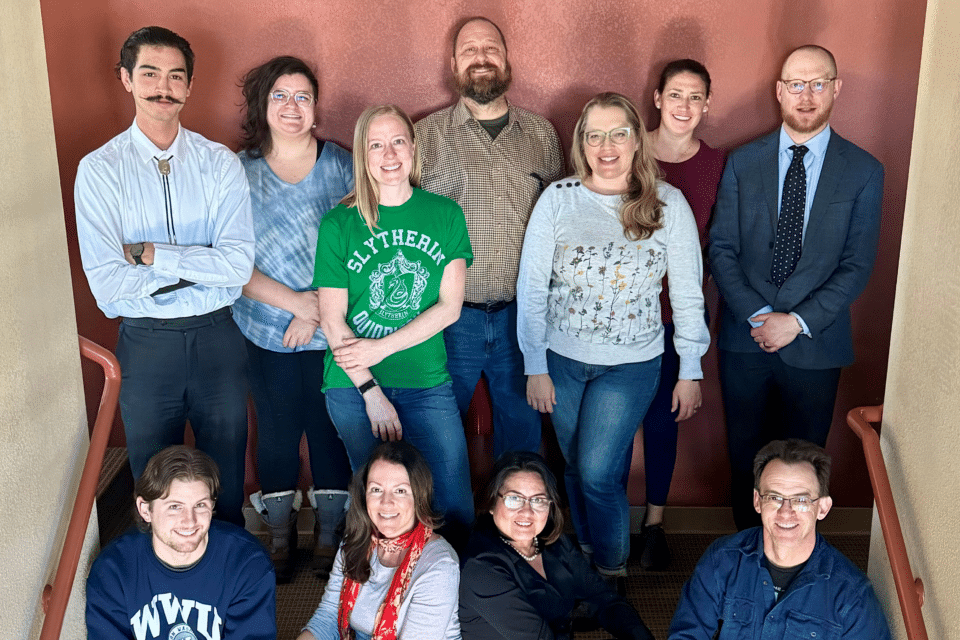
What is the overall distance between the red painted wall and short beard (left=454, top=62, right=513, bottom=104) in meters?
0.35

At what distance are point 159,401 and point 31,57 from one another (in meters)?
1.05

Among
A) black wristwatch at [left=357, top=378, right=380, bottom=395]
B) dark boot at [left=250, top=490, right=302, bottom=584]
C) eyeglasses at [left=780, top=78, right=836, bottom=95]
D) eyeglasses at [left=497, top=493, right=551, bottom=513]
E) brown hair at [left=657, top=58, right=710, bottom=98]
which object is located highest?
brown hair at [left=657, top=58, right=710, bottom=98]

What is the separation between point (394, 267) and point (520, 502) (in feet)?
2.61

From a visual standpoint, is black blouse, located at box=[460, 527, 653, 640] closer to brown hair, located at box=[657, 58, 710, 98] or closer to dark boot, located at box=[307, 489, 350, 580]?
dark boot, located at box=[307, 489, 350, 580]

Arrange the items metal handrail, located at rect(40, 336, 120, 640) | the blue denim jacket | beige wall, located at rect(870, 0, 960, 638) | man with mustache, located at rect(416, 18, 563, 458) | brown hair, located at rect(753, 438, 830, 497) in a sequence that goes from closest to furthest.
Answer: beige wall, located at rect(870, 0, 960, 638), metal handrail, located at rect(40, 336, 120, 640), the blue denim jacket, brown hair, located at rect(753, 438, 830, 497), man with mustache, located at rect(416, 18, 563, 458)

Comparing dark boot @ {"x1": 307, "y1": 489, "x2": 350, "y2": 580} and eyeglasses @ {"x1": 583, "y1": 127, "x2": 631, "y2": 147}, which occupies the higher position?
eyeglasses @ {"x1": 583, "y1": 127, "x2": 631, "y2": 147}

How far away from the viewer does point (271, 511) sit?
3.52m

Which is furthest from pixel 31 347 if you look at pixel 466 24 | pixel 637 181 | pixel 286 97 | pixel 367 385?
pixel 466 24

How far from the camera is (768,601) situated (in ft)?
8.07

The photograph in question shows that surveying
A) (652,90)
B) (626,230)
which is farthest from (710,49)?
(626,230)

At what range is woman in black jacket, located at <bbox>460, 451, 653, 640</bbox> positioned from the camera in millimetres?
2502

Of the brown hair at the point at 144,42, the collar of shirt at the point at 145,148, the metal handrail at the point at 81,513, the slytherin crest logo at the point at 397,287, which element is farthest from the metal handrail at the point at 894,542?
the brown hair at the point at 144,42

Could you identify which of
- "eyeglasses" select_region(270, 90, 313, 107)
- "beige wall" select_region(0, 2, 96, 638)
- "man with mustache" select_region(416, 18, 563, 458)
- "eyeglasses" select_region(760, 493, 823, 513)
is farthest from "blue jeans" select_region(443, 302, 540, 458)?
"beige wall" select_region(0, 2, 96, 638)

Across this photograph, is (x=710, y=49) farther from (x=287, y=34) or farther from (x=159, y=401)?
(x=159, y=401)
